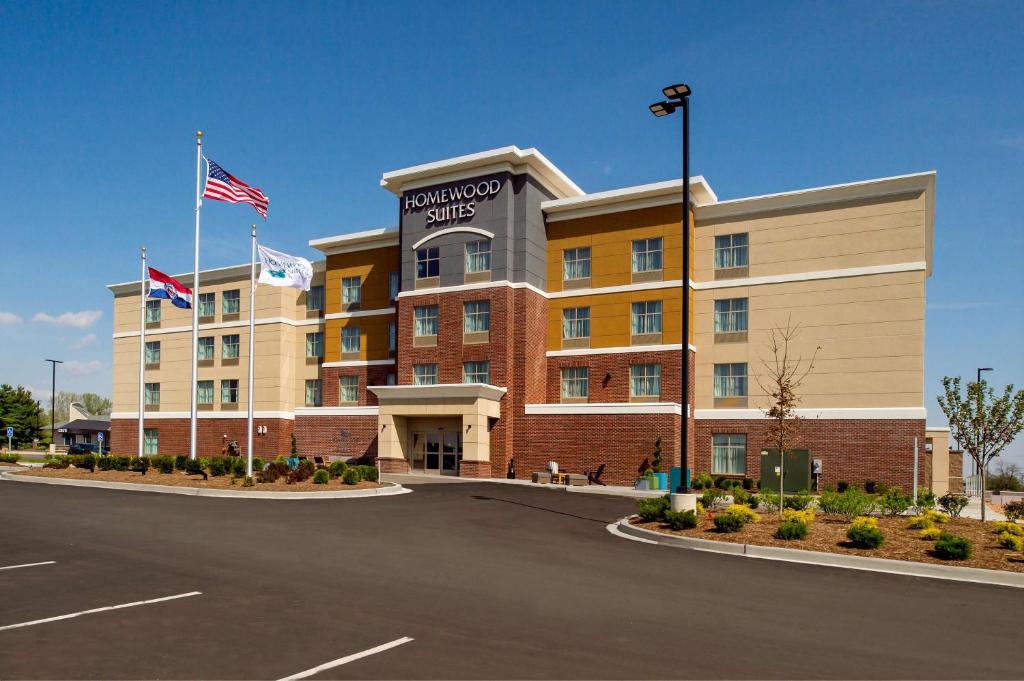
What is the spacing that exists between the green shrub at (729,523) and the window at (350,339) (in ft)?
108

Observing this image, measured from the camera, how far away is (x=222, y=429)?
2044 inches

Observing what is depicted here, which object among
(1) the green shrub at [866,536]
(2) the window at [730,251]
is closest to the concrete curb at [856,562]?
(1) the green shrub at [866,536]

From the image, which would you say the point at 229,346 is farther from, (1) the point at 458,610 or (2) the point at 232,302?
(1) the point at 458,610

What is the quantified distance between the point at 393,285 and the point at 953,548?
1401 inches

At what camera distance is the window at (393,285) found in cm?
4541

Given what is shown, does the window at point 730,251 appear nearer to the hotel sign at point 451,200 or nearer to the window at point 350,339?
the hotel sign at point 451,200

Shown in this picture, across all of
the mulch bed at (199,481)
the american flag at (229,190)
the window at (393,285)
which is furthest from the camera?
the window at (393,285)

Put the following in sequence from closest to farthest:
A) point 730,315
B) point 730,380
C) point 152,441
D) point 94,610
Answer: point 94,610 < point 730,380 < point 730,315 < point 152,441

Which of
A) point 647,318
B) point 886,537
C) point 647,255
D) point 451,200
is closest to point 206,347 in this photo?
point 451,200

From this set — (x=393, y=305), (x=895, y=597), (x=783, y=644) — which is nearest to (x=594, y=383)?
(x=393, y=305)

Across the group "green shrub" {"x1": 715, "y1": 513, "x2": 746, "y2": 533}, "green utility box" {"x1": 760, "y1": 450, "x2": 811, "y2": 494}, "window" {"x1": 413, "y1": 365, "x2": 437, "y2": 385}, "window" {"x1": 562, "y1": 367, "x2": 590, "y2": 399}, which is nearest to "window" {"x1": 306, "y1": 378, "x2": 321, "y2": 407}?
"window" {"x1": 413, "y1": 365, "x2": 437, "y2": 385}

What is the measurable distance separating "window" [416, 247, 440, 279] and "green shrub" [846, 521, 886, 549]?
95.2 ft

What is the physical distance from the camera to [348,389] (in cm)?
4675

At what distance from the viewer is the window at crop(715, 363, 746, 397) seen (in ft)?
121
